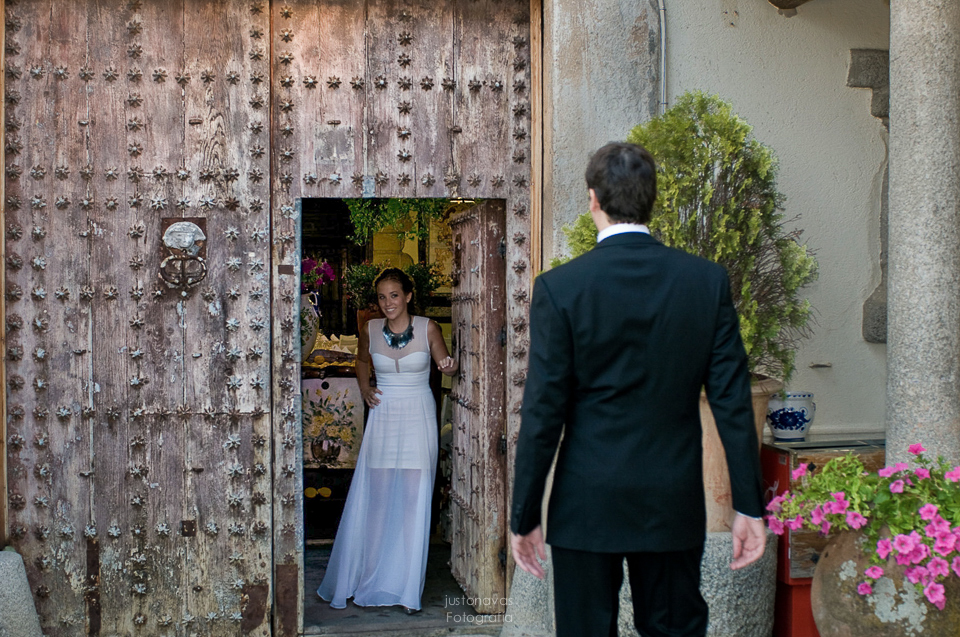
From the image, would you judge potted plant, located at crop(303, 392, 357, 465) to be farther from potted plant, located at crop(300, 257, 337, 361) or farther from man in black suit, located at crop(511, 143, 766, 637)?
man in black suit, located at crop(511, 143, 766, 637)

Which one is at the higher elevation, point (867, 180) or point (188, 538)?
point (867, 180)

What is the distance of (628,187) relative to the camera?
2492mm

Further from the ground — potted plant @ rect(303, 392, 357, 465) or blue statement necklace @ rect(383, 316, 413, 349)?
blue statement necklace @ rect(383, 316, 413, 349)

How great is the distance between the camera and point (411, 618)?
498cm

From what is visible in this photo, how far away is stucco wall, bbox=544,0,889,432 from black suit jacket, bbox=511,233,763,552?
2001mm

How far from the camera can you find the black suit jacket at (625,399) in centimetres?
241

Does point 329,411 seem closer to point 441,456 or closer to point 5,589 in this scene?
point 441,456

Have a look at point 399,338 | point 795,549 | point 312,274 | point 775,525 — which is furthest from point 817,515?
point 312,274

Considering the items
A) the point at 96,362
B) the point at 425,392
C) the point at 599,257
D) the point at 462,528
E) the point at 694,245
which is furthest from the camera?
the point at 425,392

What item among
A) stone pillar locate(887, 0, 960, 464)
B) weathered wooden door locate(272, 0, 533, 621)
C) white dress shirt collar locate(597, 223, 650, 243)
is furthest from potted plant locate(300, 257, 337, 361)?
white dress shirt collar locate(597, 223, 650, 243)

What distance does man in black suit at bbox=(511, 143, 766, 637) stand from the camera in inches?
95.2

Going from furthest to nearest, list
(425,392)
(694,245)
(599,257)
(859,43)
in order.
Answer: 1. (425,392)
2. (859,43)
3. (694,245)
4. (599,257)

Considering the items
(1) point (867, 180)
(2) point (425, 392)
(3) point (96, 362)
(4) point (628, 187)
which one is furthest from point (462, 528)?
(4) point (628, 187)

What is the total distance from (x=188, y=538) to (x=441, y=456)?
2578mm
